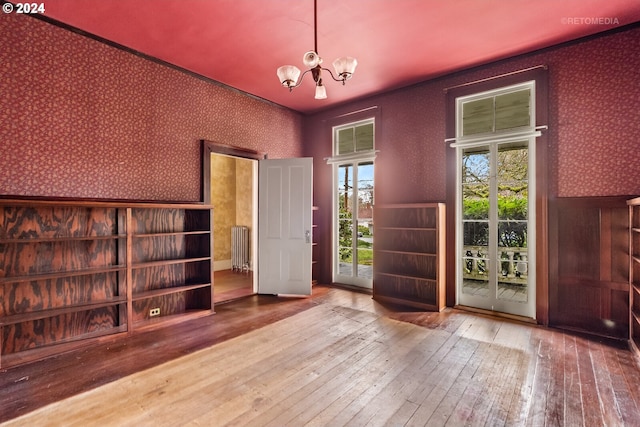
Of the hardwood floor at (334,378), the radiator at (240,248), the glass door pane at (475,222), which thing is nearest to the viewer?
the hardwood floor at (334,378)

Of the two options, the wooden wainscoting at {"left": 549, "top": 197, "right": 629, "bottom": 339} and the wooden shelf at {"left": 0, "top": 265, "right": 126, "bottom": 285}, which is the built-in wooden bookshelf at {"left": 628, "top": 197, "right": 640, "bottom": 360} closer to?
the wooden wainscoting at {"left": 549, "top": 197, "right": 629, "bottom": 339}

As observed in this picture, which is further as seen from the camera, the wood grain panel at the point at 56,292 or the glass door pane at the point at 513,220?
the glass door pane at the point at 513,220

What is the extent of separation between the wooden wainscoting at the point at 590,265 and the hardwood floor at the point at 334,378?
0.36 m

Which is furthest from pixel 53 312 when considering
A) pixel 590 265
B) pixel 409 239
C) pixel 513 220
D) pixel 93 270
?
pixel 590 265

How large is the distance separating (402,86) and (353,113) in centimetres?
100

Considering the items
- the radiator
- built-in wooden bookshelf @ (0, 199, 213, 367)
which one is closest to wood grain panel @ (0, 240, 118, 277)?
built-in wooden bookshelf @ (0, 199, 213, 367)

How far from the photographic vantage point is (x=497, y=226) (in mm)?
4148

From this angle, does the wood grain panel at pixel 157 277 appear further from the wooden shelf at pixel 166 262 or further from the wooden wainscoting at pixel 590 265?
the wooden wainscoting at pixel 590 265

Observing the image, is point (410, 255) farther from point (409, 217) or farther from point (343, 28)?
point (343, 28)

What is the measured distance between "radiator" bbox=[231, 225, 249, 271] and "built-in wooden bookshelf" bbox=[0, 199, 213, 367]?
2.68 metres

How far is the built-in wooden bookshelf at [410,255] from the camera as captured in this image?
14.3 ft

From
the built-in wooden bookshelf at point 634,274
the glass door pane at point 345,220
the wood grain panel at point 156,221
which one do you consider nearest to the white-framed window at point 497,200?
the built-in wooden bookshelf at point 634,274

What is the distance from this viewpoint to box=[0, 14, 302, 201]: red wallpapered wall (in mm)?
2928

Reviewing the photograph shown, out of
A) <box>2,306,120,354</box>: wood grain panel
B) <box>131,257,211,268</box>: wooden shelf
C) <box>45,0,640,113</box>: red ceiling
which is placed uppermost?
<box>45,0,640,113</box>: red ceiling
